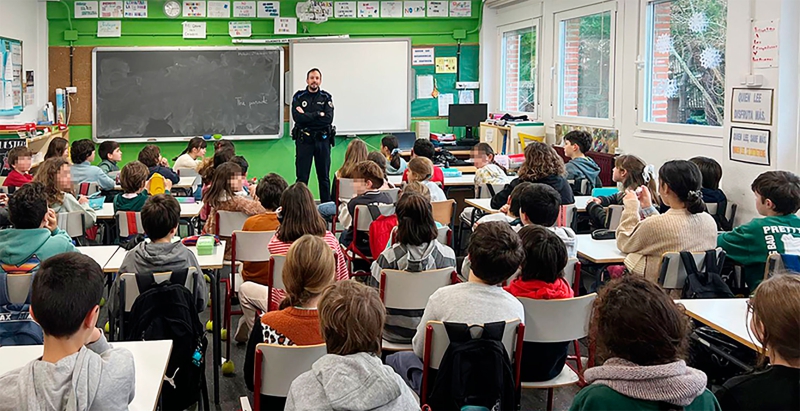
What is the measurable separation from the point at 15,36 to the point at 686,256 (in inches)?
293

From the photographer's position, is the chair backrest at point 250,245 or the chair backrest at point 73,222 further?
the chair backrest at point 73,222

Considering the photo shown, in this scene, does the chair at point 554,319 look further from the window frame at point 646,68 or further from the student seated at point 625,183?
the window frame at point 646,68

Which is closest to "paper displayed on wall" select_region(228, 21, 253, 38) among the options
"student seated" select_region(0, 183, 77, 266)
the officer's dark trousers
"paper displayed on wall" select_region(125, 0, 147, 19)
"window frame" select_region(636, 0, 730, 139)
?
"paper displayed on wall" select_region(125, 0, 147, 19)

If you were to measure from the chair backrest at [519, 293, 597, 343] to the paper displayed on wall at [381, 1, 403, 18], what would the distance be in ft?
25.0

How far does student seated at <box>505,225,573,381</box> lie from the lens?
2947 mm

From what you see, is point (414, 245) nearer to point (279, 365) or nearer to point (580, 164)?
point (279, 365)

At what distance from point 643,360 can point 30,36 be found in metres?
8.85

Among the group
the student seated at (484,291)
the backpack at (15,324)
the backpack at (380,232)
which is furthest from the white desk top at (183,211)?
the student seated at (484,291)

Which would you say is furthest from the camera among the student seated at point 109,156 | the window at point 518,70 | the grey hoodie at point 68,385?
the window at point 518,70

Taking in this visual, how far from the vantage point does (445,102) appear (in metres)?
10.4

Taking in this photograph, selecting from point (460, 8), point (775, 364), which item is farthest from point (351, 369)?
point (460, 8)

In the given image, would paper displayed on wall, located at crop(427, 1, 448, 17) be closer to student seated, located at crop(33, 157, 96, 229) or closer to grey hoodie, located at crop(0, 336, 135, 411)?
student seated, located at crop(33, 157, 96, 229)

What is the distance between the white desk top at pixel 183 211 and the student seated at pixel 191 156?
1747 mm

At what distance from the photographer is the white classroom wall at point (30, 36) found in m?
7.87
